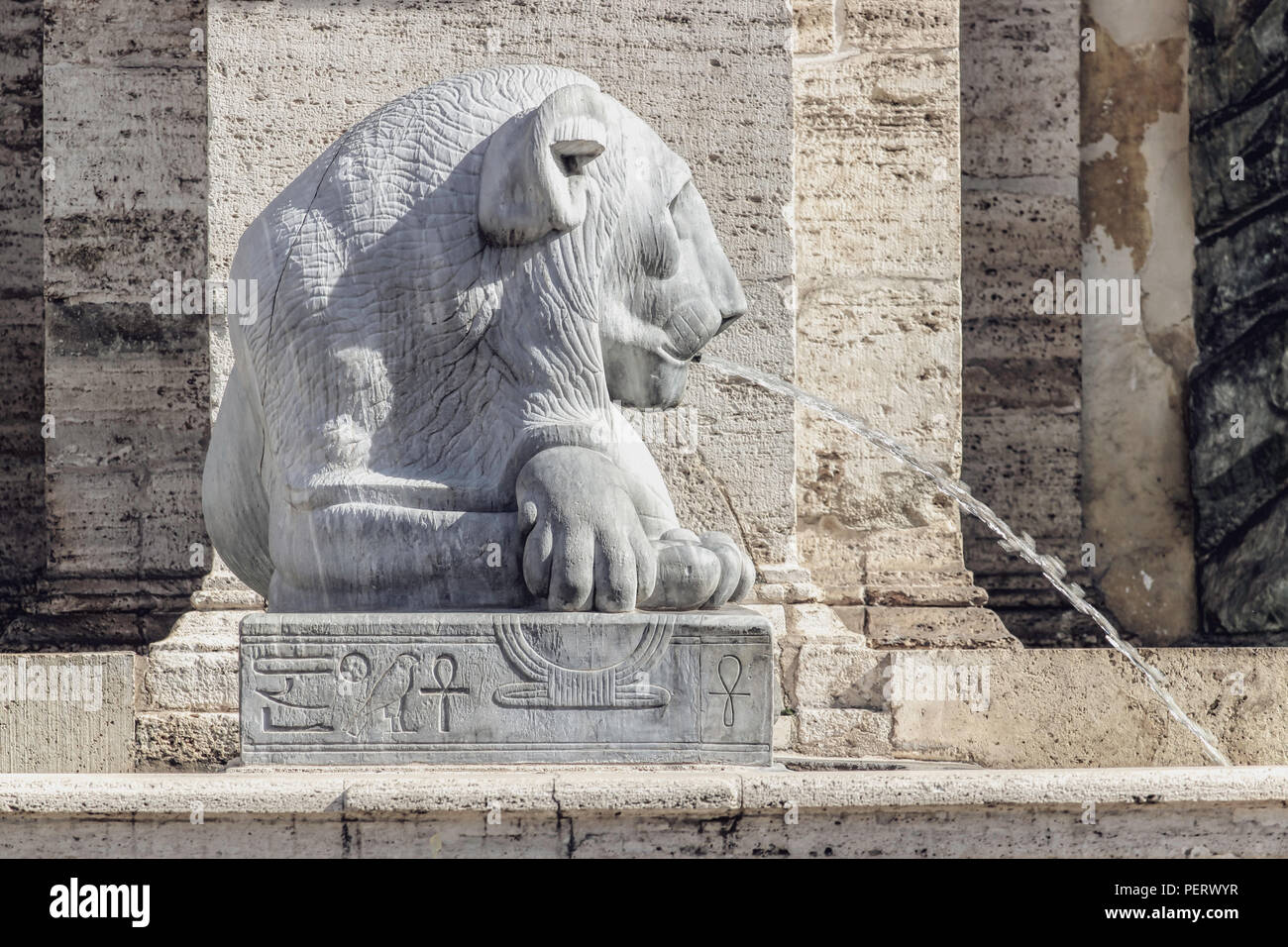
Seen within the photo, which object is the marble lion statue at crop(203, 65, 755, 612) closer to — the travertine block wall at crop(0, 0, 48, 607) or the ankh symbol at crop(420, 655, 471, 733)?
the ankh symbol at crop(420, 655, 471, 733)

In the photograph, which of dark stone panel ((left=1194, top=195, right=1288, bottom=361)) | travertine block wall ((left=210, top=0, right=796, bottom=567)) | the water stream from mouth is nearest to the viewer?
the water stream from mouth

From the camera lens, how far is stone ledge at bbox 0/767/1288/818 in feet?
11.4

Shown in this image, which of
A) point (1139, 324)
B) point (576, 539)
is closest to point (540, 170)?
point (576, 539)

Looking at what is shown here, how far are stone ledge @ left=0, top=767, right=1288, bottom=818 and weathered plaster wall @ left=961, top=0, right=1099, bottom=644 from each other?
4946 millimetres

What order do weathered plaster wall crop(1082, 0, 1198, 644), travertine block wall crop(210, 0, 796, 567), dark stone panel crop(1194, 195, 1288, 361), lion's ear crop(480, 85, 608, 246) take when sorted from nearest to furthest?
lion's ear crop(480, 85, 608, 246)
travertine block wall crop(210, 0, 796, 567)
dark stone panel crop(1194, 195, 1288, 361)
weathered plaster wall crop(1082, 0, 1198, 644)

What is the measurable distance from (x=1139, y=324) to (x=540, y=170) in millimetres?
5223

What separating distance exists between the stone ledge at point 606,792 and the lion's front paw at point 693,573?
0.61m

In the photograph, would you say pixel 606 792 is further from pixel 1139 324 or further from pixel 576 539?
pixel 1139 324

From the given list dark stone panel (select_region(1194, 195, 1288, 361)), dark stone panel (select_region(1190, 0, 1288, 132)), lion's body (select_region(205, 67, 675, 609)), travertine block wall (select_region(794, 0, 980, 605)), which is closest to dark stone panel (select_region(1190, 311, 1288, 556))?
dark stone panel (select_region(1194, 195, 1288, 361))

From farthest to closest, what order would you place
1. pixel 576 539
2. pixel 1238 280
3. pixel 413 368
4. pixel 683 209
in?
pixel 1238 280
pixel 683 209
pixel 413 368
pixel 576 539

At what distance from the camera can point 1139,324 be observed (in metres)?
8.66

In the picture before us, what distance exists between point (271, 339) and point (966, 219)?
16.3ft

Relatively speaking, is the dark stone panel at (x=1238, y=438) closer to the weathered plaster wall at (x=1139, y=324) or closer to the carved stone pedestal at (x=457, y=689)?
the weathered plaster wall at (x=1139, y=324)

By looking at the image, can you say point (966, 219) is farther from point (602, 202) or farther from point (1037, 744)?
point (602, 202)
